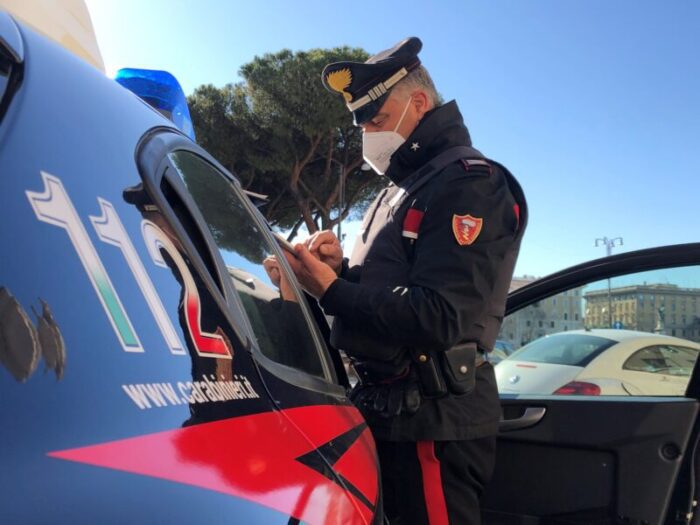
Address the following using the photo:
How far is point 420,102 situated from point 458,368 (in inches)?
33.5

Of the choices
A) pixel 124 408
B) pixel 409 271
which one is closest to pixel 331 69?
pixel 409 271

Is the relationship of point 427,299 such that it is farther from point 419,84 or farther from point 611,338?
point 611,338

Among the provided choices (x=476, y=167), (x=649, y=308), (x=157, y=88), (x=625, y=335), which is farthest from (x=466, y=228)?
(x=625, y=335)

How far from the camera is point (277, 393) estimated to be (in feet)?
3.51

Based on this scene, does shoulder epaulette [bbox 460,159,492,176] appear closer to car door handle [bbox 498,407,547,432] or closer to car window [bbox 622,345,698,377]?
car door handle [bbox 498,407,547,432]

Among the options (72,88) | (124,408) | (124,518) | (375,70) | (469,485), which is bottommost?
(469,485)

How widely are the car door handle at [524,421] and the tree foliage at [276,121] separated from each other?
56.4ft

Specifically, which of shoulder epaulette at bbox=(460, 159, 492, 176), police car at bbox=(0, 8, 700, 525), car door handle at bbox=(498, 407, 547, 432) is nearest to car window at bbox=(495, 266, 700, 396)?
car door handle at bbox=(498, 407, 547, 432)

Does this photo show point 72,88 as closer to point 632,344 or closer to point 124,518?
point 124,518

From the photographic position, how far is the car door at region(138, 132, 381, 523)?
105 cm

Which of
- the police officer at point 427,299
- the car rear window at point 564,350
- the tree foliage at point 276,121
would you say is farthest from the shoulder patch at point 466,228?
the tree foliage at point 276,121

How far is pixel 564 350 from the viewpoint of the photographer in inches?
124

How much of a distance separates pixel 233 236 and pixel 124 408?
2.50 ft

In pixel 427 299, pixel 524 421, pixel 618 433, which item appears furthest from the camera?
pixel 524 421
